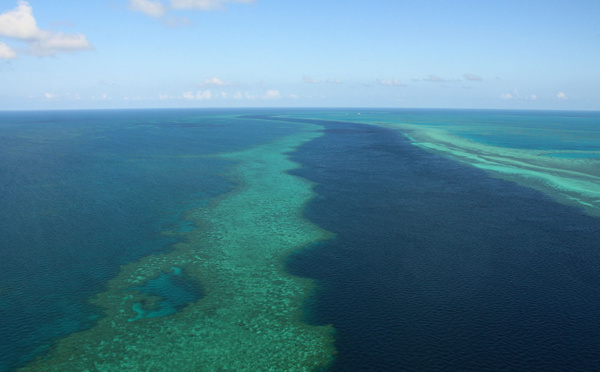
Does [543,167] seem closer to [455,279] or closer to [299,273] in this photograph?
[455,279]

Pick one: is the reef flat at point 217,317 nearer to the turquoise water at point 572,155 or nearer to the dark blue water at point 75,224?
the dark blue water at point 75,224

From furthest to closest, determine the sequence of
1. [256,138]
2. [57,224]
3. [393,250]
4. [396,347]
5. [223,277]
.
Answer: [256,138] → [57,224] → [393,250] → [223,277] → [396,347]

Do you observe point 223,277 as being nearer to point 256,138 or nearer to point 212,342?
point 212,342

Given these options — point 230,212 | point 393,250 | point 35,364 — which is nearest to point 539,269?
point 393,250

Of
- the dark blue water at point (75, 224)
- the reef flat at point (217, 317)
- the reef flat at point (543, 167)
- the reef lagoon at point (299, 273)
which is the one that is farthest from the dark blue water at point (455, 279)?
the dark blue water at point (75, 224)

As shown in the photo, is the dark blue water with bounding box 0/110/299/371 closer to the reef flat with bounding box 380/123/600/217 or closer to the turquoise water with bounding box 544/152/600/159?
the reef flat with bounding box 380/123/600/217

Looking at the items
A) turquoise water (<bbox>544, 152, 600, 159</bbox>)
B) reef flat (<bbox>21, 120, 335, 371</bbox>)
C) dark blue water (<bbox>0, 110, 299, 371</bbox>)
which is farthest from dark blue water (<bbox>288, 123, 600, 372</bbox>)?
turquoise water (<bbox>544, 152, 600, 159</bbox>)
